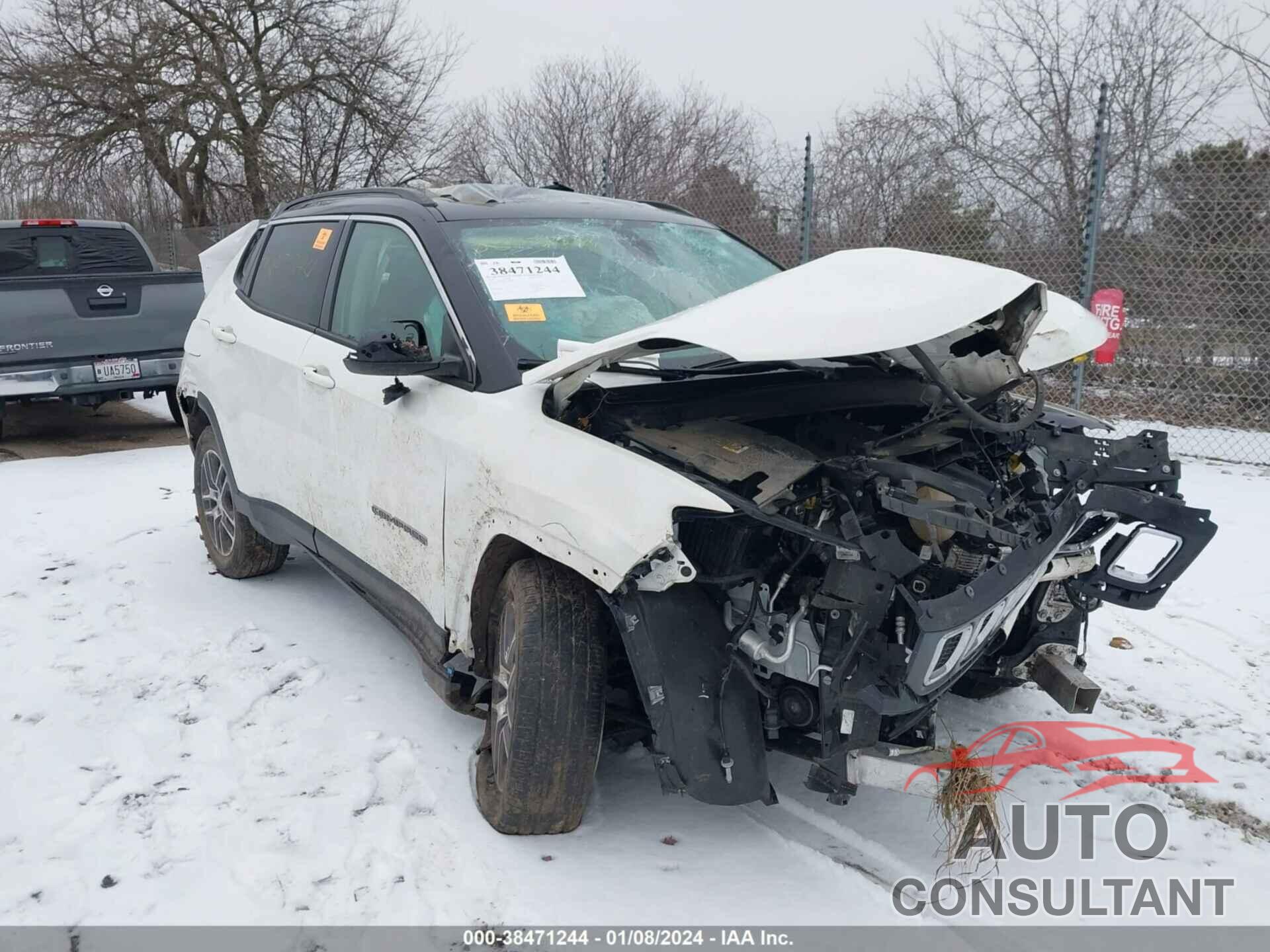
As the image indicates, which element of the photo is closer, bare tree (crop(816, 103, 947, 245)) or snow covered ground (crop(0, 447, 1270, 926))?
snow covered ground (crop(0, 447, 1270, 926))

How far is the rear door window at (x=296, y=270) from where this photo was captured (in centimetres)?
412

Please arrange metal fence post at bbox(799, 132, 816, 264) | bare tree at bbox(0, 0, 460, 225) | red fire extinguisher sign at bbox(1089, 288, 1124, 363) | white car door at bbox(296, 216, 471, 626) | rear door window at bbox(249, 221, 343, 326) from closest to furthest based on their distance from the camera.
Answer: white car door at bbox(296, 216, 471, 626), rear door window at bbox(249, 221, 343, 326), red fire extinguisher sign at bbox(1089, 288, 1124, 363), metal fence post at bbox(799, 132, 816, 264), bare tree at bbox(0, 0, 460, 225)

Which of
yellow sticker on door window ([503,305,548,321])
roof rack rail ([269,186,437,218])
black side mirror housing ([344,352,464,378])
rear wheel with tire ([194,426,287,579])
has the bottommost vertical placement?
rear wheel with tire ([194,426,287,579])

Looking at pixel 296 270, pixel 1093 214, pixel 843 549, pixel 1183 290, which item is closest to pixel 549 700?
pixel 843 549

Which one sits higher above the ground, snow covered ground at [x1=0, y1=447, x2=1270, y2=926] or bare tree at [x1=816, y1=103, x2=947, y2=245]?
bare tree at [x1=816, y1=103, x2=947, y2=245]

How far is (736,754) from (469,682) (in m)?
1.04

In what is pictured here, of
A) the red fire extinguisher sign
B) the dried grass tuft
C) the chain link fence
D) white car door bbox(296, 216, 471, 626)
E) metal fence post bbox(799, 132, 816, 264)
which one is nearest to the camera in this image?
the dried grass tuft

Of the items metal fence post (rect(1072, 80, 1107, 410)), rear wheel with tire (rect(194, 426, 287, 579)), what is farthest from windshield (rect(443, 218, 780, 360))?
metal fence post (rect(1072, 80, 1107, 410))

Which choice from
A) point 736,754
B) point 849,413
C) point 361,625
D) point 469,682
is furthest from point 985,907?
point 361,625

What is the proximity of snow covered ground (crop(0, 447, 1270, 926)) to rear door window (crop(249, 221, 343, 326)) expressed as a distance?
56.0 inches

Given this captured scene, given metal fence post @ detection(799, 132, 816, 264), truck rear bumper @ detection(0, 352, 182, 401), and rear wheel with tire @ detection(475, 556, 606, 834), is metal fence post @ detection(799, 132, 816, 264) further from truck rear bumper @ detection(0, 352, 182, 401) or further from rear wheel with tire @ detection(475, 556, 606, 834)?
rear wheel with tire @ detection(475, 556, 606, 834)

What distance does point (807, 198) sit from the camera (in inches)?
365

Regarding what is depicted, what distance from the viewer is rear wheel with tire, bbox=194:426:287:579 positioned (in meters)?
4.92

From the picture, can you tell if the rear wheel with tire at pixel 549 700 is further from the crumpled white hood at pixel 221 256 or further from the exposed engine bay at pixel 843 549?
the crumpled white hood at pixel 221 256
